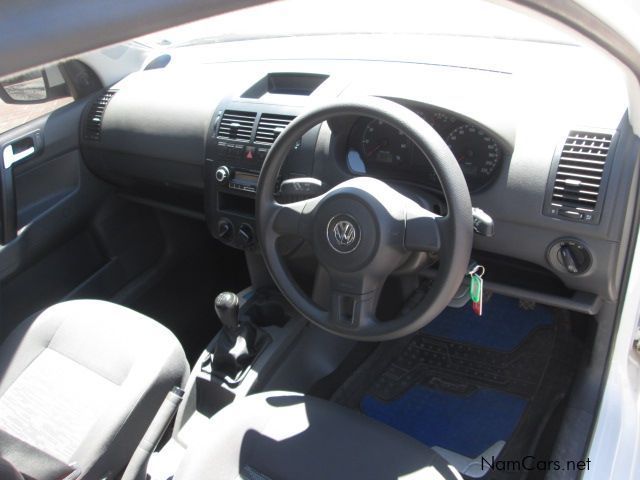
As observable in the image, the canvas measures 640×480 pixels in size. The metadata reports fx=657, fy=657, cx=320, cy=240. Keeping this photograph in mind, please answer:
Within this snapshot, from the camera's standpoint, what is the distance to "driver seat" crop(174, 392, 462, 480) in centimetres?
147

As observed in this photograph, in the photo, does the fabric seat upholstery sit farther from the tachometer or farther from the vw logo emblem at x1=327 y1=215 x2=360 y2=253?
the tachometer

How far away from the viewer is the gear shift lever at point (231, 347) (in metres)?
1.96

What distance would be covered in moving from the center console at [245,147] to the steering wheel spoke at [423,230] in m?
0.53

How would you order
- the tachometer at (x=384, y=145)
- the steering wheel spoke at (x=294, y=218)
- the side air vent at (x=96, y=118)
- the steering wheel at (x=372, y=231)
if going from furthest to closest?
1. the side air vent at (x=96, y=118)
2. the tachometer at (x=384, y=145)
3. the steering wheel spoke at (x=294, y=218)
4. the steering wheel at (x=372, y=231)

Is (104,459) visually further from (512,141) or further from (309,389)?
(512,141)

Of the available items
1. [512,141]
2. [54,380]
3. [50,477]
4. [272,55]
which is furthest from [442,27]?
[50,477]

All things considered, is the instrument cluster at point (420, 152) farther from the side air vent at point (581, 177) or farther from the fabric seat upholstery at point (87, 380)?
the fabric seat upholstery at point (87, 380)

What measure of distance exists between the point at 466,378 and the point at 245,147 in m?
1.10

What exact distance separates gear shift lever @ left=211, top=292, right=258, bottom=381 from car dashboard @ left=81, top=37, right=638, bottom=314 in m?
0.30

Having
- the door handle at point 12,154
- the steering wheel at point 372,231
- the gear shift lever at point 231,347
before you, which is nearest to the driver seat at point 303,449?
the steering wheel at point 372,231

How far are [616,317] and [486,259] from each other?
1.25ft

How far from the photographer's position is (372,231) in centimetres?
149

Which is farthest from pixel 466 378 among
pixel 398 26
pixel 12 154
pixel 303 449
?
pixel 12 154

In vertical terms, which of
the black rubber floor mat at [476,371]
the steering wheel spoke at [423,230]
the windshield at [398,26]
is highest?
the windshield at [398,26]
